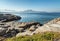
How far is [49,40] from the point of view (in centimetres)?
1333

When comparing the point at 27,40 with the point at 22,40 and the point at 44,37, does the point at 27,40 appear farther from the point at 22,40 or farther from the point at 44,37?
the point at 44,37

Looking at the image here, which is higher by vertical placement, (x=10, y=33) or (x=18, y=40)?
(x=18, y=40)

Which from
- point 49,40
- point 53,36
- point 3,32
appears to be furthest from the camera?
point 3,32

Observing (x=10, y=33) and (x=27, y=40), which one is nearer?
(x=27, y=40)

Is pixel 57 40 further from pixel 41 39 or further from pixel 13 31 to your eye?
Result: pixel 13 31

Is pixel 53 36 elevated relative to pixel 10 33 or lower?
elevated

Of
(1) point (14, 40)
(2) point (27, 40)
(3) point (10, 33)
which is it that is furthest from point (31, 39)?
(3) point (10, 33)

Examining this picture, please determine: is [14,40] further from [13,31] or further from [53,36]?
[13,31]

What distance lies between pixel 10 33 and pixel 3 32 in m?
1.33

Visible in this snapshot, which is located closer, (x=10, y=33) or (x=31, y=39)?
(x=31, y=39)

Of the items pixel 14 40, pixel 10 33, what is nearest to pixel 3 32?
pixel 10 33

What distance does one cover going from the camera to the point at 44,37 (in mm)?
14398

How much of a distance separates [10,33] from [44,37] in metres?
18.6

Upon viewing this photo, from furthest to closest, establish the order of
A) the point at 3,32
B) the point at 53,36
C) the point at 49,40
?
the point at 3,32
the point at 53,36
the point at 49,40
